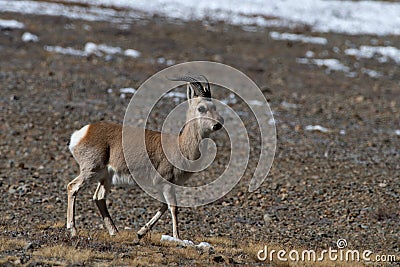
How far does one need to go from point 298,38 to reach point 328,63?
8.00 m

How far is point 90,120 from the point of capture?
2061cm

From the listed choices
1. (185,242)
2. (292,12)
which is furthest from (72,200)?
(292,12)

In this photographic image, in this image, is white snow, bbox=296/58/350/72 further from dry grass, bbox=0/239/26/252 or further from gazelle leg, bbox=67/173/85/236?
dry grass, bbox=0/239/26/252

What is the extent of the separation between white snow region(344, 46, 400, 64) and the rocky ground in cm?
489

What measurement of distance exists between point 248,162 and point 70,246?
9.26 meters

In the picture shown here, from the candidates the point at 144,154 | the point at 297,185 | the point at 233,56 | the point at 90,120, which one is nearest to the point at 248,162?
the point at 297,185

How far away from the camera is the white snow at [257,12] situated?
4556 cm

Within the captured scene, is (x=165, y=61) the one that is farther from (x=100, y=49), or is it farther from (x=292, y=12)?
(x=292, y=12)

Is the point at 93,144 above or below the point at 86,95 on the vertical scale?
above

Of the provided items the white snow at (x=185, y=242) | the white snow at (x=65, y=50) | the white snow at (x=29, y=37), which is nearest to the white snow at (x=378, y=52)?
the white snow at (x=65, y=50)

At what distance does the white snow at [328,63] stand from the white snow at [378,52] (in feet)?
11.6

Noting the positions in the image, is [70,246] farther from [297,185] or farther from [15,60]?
[15,60]

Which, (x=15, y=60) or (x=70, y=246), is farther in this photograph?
(x=15, y=60)

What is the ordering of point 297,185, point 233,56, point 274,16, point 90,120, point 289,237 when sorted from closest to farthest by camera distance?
point 289,237, point 297,185, point 90,120, point 233,56, point 274,16
